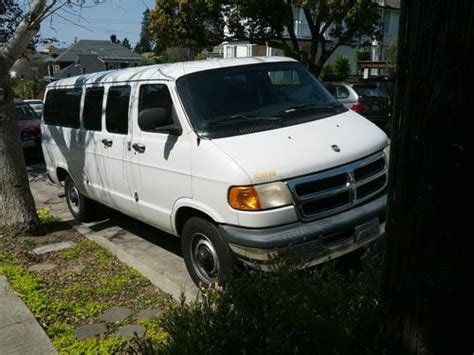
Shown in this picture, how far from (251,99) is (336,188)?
4.28 ft

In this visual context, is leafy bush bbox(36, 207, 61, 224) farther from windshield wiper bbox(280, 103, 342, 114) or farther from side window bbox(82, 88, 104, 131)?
windshield wiper bbox(280, 103, 342, 114)

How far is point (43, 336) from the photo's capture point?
12.0ft

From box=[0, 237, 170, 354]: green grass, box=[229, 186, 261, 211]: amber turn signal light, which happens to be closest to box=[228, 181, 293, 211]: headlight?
box=[229, 186, 261, 211]: amber turn signal light

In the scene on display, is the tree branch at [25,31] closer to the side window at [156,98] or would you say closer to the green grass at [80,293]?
the side window at [156,98]

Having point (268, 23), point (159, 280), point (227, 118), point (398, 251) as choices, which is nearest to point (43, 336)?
point (159, 280)

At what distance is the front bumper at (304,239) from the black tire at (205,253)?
0.11 metres

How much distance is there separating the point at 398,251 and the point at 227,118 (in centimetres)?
276

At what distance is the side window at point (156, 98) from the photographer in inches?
181

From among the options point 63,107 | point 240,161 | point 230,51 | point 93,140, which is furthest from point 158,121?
point 230,51

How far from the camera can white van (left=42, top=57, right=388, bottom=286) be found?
3727mm

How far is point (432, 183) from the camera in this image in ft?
5.44

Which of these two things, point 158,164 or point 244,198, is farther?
point 158,164

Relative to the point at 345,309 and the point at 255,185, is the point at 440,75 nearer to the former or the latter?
the point at 345,309

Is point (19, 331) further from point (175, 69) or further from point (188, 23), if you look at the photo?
point (188, 23)
